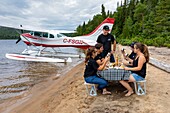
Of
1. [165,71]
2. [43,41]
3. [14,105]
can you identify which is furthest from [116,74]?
[43,41]

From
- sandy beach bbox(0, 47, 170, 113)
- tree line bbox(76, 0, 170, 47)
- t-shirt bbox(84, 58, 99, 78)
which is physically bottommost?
sandy beach bbox(0, 47, 170, 113)

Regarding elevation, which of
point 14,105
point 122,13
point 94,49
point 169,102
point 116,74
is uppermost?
point 122,13

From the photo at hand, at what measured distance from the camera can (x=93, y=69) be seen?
436 cm

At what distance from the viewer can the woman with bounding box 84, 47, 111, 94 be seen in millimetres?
4207

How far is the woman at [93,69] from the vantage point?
13.8ft

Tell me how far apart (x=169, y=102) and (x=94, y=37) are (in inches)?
522

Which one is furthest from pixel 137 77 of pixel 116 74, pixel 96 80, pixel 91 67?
pixel 91 67

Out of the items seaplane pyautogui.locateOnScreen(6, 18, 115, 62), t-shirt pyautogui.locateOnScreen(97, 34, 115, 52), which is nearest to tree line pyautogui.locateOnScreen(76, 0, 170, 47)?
seaplane pyautogui.locateOnScreen(6, 18, 115, 62)

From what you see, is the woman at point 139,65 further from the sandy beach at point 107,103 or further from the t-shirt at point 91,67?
the t-shirt at point 91,67

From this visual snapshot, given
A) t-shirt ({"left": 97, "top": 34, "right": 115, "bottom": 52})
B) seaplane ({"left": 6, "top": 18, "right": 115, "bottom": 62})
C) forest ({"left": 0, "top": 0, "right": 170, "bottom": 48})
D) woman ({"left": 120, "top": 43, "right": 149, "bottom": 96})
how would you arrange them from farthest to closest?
forest ({"left": 0, "top": 0, "right": 170, "bottom": 48}), seaplane ({"left": 6, "top": 18, "right": 115, "bottom": 62}), t-shirt ({"left": 97, "top": 34, "right": 115, "bottom": 52}), woman ({"left": 120, "top": 43, "right": 149, "bottom": 96})

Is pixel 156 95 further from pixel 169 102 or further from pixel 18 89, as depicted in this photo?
pixel 18 89

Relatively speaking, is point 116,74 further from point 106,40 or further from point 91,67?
point 106,40

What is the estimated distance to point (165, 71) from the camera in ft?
22.7

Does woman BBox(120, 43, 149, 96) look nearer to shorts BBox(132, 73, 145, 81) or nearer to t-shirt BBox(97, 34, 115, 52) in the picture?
shorts BBox(132, 73, 145, 81)
